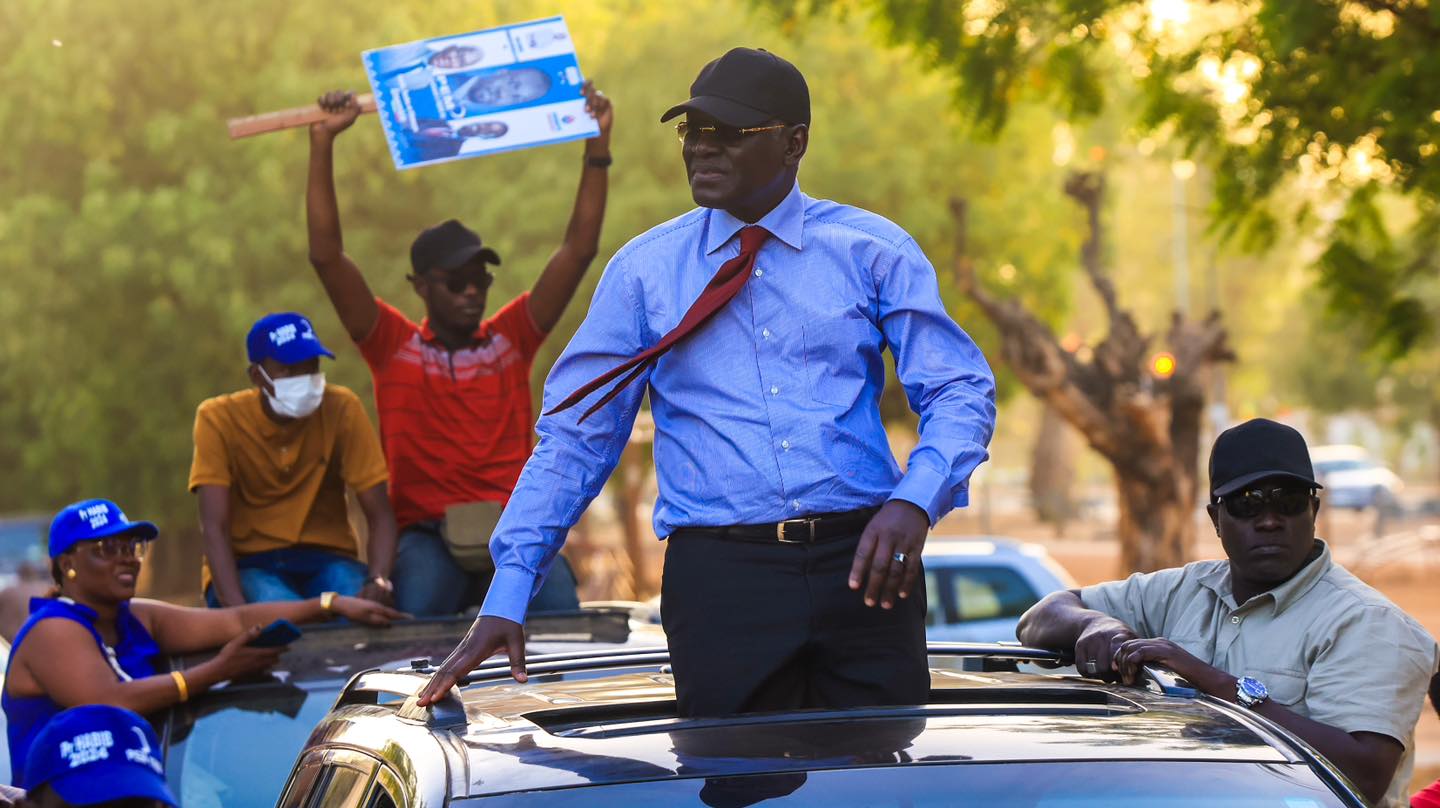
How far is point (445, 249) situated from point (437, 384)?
16.8 inches

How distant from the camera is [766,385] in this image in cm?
369

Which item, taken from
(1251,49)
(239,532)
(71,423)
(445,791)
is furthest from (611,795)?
(71,423)

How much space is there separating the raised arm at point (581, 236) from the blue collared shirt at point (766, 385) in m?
2.94

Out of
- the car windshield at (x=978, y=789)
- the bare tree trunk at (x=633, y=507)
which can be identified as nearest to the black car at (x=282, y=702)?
the car windshield at (x=978, y=789)

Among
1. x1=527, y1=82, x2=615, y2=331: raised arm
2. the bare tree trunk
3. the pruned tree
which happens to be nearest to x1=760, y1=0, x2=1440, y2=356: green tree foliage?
x1=527, y1=82, x2=615, y2=331: raised arm

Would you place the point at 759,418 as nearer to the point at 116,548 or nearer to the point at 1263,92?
the point at 116,548

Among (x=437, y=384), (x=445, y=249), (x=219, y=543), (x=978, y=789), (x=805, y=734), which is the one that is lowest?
(x=978, y=789)

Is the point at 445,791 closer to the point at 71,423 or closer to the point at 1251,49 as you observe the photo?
the point at 1251,49

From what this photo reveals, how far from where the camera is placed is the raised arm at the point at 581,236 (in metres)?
6.82

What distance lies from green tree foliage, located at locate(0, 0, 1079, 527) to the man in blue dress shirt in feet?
61.9

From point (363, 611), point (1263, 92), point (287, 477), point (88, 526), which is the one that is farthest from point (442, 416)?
point (1263, 92)

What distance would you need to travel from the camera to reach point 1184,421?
58.7 feet

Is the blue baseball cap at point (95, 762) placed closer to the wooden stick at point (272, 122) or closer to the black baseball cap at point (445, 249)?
the wooden stick at point (272, 122)

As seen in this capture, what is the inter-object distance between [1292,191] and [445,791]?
936 cm
